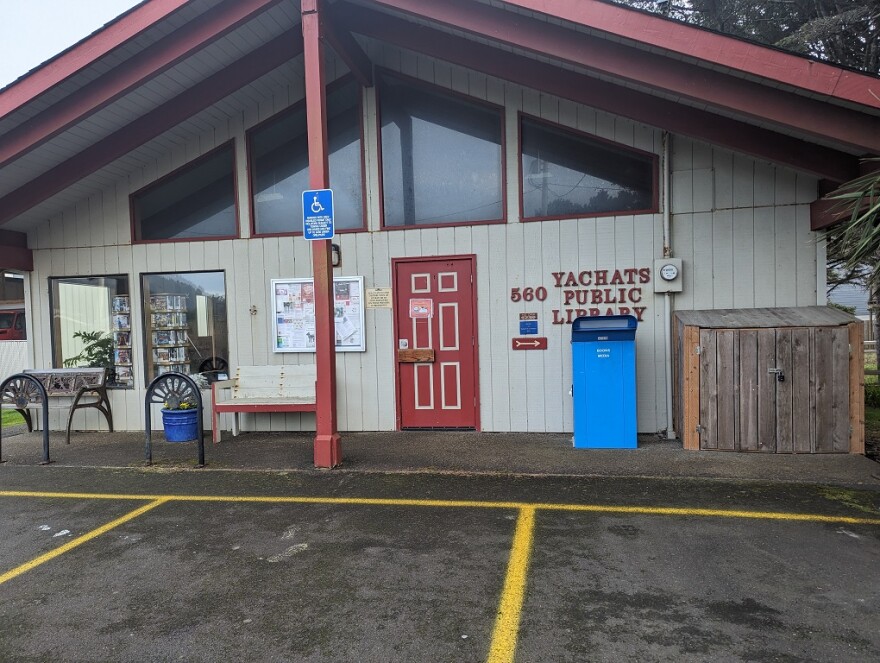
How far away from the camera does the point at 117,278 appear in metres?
7.98

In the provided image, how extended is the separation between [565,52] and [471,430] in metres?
4.47

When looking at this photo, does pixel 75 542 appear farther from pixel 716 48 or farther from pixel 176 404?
pixel 716 48

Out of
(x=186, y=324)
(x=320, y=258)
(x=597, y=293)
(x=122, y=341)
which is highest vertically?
(x=320, y=258)

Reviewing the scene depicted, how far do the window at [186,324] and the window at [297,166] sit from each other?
1.17 m

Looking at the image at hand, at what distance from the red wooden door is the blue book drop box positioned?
1425 millimetres

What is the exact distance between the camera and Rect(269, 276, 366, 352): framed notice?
733cm

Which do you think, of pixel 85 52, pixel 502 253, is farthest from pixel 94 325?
pixel 502 253

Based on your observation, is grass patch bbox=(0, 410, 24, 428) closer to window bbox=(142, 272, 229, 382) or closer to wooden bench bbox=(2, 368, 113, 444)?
wooden bench bbox=(2, 368, 113, 444)

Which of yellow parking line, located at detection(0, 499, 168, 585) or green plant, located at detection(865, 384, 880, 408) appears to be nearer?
yellow parking line, located at detection(0, 499, 168, 585)

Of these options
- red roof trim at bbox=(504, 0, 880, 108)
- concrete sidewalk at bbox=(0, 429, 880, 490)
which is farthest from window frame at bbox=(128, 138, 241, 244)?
red roof trim at bbox=(504, 0, 880, 108)

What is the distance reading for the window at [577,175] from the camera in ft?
22.5

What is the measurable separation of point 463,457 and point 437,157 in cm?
394

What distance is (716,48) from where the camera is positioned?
16.0 ft

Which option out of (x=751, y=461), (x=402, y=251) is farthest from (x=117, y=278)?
(x=751, y=461)
